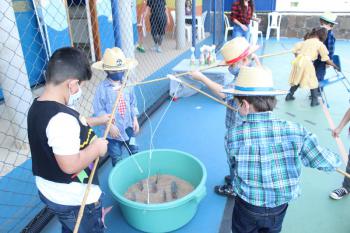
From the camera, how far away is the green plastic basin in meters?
1.90

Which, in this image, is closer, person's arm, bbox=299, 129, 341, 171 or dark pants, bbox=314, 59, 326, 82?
person's arm, bbox=299, 129, 341, 171

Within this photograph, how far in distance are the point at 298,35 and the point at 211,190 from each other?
7.84 m

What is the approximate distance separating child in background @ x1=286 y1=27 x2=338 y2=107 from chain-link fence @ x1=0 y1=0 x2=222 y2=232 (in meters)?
1.81

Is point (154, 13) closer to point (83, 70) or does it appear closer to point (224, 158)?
point (224, 158)

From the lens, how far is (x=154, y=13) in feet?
19.4

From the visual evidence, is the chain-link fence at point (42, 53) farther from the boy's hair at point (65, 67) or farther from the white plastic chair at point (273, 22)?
the white plastic chair at point (273, 22)

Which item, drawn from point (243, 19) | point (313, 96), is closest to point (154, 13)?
point (243, 19)

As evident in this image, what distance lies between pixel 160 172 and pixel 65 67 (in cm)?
151

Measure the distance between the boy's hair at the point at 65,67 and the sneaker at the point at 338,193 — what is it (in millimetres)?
2020

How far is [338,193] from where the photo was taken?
233 centimetres

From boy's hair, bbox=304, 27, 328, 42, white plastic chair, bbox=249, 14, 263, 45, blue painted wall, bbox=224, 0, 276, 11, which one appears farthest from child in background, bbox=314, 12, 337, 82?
blue painted wall, bbox=224, 0, 276, 11

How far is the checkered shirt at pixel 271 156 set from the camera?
1279 millimetres

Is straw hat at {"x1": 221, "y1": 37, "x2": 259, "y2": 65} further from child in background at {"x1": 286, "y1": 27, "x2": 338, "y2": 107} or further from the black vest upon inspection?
child in background at {"x1": 286, "y1": 27, "x2": 338, "y2": 107}

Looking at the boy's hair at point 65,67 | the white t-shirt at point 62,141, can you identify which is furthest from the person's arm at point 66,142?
the boy's hair at point 65,67
